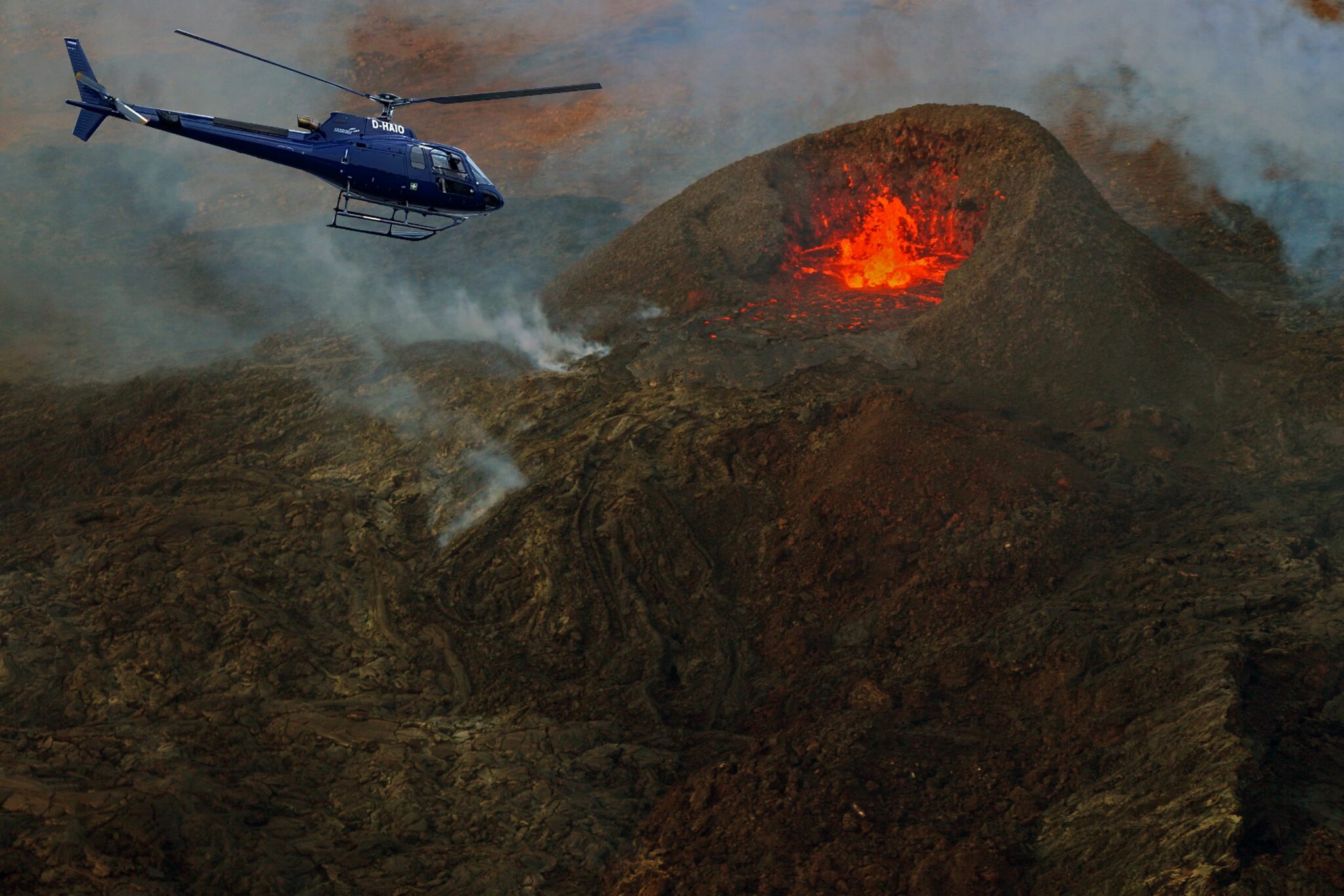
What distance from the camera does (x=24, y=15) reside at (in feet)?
165

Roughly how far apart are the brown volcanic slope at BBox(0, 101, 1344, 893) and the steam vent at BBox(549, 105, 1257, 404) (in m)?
0.11

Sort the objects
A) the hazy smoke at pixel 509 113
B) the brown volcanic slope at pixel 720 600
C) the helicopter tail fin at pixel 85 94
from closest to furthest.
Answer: the brown volcanic slope at pixel 720 600
the helicopter tail fin at pixel 85 94
the hazy smoke at pixel 509 113

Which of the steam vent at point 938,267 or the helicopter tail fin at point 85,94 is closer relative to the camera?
the helicopter tail fin at point 85,94

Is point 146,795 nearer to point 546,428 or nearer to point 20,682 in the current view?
point 20,682

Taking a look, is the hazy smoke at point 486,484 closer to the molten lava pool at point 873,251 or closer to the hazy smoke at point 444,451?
the hazy smoke at point 444,451

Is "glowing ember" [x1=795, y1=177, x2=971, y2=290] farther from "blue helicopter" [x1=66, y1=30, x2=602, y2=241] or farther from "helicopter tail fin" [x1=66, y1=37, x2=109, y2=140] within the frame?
"helicopter tail fin" [x1=66, y1=37, x2=109, y2=140]

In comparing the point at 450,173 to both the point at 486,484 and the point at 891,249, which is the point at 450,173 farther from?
the point at 891,249

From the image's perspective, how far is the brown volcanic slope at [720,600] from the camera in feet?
42.2

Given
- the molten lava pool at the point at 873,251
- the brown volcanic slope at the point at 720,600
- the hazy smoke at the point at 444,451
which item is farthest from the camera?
the molten lava pool at the point at 873,251

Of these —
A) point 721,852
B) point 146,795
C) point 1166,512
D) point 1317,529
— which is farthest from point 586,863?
point 1317,529

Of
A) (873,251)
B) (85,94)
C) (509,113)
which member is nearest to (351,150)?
(85,94)

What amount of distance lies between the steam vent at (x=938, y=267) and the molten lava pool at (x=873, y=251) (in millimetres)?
36

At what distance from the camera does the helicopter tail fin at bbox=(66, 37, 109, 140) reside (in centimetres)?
1891

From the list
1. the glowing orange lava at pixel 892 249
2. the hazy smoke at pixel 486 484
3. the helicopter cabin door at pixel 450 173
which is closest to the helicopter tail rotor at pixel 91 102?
the helicopter cabin door at pixel 450 173
